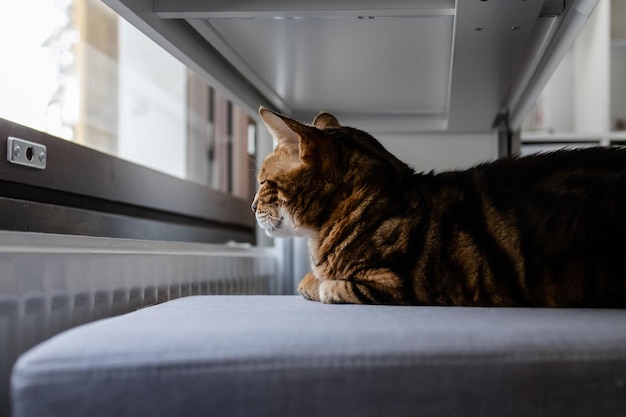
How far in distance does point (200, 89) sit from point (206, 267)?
1.07 metres

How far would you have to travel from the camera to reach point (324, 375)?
492 millimetres

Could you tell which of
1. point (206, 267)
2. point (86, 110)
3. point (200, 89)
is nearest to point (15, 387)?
point (206, 267)

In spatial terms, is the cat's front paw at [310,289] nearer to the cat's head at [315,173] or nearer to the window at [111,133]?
the cat's head at [315,173]

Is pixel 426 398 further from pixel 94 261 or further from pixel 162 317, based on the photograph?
pixel 94 261

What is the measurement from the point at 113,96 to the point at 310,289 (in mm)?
923

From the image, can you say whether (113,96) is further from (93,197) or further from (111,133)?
(93,197)

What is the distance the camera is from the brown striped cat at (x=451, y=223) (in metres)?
0.86

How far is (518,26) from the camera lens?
0.95m

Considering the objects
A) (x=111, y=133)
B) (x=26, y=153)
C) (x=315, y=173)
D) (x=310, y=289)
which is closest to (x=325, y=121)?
(x=315, y=173)

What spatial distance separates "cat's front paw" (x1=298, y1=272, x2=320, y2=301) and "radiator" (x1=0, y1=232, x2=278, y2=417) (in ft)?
0.80

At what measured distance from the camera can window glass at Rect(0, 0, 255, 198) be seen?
1.15 m

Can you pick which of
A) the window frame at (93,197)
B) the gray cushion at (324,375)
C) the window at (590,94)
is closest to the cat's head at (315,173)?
the window frame at (93,197)

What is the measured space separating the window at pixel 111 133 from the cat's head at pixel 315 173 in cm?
37

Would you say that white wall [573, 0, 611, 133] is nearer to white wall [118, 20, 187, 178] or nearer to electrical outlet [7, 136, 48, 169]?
white wall [118, 20, 187, 178]
